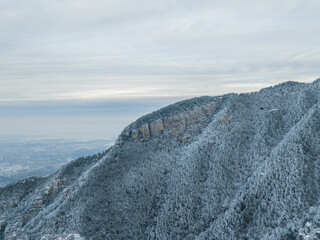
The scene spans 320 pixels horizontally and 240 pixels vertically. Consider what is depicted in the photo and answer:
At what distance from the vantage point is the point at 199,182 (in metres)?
44.5

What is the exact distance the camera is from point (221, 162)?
45.9 metres

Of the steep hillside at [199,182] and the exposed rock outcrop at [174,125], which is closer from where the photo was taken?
the steep hillside at [199,182]

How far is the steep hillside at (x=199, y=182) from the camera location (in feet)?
108

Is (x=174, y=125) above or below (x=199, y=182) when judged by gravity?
above

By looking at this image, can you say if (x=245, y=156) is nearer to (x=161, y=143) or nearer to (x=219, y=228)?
(x=219, y=228)

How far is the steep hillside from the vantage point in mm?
33031

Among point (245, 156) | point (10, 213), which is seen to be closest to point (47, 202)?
point (10, 213)

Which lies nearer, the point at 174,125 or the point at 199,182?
the point at 199,182

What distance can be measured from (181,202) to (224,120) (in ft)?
80.8

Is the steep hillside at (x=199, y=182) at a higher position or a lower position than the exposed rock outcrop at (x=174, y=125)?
lower

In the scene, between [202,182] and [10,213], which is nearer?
[202,182]

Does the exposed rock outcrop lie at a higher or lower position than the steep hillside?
higher

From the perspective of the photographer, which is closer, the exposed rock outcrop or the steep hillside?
the steep hillside

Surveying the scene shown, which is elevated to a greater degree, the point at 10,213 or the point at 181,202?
the point at 181,202
